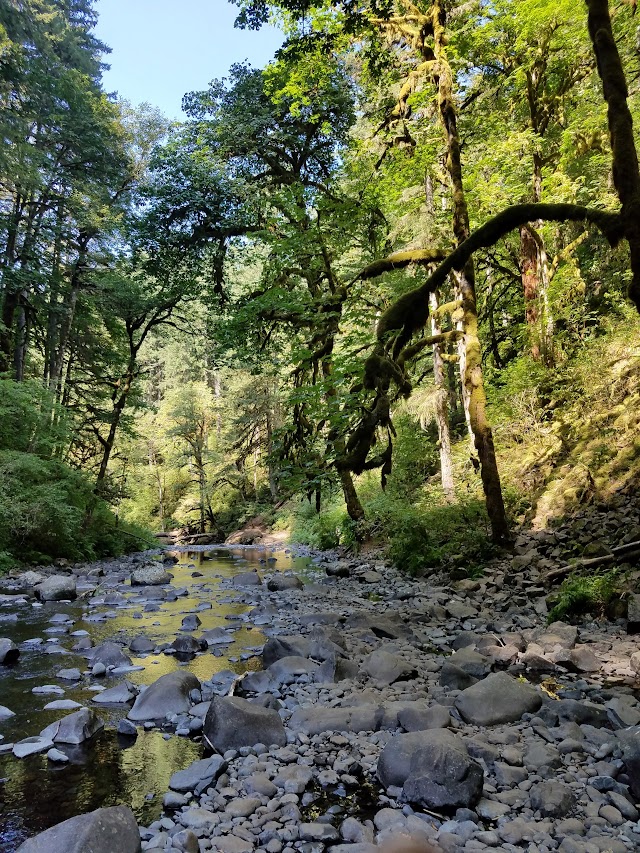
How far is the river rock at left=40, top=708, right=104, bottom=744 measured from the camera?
347 cm

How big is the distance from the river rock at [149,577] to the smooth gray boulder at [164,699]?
7.44 meters

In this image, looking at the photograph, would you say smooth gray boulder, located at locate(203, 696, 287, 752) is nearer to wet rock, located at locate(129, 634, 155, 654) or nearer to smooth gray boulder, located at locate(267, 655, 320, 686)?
smooth gray boulder, located at locate(267, 655, 320, 686)

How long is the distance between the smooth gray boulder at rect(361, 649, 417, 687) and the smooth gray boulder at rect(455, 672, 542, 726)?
0.75 meters

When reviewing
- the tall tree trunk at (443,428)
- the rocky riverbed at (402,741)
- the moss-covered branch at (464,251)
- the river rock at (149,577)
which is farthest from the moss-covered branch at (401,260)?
the river rock at (149,577)

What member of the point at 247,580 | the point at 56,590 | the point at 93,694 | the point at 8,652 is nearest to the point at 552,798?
the point at 93,694

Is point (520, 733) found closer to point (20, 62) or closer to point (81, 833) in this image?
point (81, 833)

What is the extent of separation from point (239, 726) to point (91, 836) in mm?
1298

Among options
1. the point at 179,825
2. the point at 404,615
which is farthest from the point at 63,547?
the point at 179,825

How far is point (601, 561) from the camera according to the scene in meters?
6.12

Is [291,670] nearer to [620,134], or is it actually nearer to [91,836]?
[91,836]

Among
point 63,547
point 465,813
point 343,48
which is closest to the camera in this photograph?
point 465,813

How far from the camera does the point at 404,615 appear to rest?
6809 mm

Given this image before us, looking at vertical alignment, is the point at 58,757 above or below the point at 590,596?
below

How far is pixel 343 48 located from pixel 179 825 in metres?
10.3
